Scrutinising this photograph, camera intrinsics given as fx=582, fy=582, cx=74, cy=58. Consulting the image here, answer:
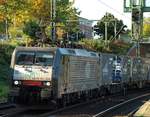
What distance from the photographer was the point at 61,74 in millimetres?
23672

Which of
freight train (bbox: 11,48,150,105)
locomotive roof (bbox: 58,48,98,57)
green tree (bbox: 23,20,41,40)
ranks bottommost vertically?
freight train (bbox: 11,48,150,105)

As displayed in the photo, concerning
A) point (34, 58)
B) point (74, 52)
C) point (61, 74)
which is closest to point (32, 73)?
point (34, 58)

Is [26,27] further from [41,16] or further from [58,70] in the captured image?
[58,70]

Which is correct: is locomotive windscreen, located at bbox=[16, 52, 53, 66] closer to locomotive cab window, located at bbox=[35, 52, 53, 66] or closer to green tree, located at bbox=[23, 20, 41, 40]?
locomotive cab window, located at bbox=[35, 52, 53, 66]

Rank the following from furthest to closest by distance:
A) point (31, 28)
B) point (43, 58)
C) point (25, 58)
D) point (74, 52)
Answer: point (31, 28), point (74, 52), point (25, 58), point (43, 58)

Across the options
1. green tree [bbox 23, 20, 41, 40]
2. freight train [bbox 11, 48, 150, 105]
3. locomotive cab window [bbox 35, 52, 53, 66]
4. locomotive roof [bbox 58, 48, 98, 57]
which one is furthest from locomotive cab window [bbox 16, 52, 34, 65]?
green tree [bbox 23, 20, 41, 40]

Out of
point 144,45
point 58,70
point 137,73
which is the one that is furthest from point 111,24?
point 58,70

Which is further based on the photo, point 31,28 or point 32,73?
point 31,28

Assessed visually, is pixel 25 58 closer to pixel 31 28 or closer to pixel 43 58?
pixel 43 58

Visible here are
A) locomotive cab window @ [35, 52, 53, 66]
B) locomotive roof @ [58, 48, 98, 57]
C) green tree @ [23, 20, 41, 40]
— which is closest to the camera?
locomotive cab window @ [35, 52, 53, 66]

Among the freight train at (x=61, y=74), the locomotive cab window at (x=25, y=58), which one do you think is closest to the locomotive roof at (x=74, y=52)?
the freight train at (x=61, y=74)

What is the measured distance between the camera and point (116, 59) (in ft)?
131

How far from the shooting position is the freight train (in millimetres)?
22750

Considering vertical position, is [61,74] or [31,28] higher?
[31,28]
